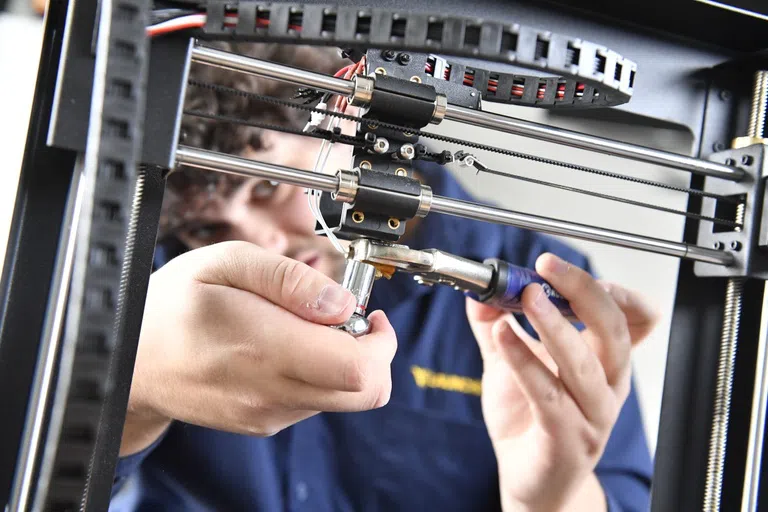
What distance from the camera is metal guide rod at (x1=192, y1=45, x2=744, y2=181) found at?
371 millimetres

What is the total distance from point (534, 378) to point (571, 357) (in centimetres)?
6

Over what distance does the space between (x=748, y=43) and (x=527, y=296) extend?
249mm

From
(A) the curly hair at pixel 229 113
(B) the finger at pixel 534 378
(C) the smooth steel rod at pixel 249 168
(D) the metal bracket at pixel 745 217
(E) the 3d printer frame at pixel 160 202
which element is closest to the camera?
(E) the 3d printer frame at pixel 160 202

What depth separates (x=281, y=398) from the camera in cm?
44

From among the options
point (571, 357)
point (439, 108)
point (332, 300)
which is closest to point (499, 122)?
point (439, 108)

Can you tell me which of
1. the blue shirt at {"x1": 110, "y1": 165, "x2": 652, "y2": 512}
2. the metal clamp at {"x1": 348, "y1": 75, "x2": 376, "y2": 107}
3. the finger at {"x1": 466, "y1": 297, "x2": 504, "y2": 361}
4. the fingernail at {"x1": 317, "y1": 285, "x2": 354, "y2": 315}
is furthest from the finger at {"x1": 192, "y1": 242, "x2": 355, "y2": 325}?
the blue shirt at {"x1": 110, "y1": 165, "x2": 652, "y2": 512}

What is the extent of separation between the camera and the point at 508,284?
0.55 meters

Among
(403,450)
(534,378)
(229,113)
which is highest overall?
(229,113)

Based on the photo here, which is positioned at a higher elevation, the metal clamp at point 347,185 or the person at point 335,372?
the metal clamp at point 347,185

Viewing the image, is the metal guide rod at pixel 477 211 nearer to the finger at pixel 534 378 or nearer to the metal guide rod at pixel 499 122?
the metal guide rod at pixel 499 122

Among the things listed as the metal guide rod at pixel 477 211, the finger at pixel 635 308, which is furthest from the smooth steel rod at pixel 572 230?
the finger at pixel 635 308

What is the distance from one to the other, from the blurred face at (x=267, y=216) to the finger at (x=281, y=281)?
1.69ft

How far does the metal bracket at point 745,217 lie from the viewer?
1.69 ft

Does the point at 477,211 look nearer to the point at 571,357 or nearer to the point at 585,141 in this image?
the point at 585,141
